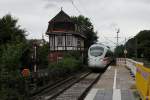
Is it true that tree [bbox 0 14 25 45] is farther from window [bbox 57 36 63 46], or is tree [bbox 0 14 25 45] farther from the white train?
the white train

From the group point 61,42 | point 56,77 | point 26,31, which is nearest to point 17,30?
point 26,31

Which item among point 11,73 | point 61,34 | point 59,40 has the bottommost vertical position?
point 11,73

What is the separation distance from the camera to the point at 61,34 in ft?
233

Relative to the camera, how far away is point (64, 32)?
2805 inches

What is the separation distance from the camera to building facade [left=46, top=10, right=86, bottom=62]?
70562mm

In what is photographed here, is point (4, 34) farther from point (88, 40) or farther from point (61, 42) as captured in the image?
point (88, 40)

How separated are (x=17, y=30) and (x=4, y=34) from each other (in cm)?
496

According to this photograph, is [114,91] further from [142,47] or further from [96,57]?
[142,47]

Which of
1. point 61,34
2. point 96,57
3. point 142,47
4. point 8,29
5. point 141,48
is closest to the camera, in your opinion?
point 96,57

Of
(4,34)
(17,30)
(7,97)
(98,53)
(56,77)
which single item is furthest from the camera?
(17,30)

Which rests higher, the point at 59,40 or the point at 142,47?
the point at 142,47

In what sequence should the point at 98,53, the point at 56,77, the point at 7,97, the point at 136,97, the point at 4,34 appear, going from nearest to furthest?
the point at 7,97 < the point at 136,97 < the point at 56,77 < the point at 98,53 < the point at 4,34

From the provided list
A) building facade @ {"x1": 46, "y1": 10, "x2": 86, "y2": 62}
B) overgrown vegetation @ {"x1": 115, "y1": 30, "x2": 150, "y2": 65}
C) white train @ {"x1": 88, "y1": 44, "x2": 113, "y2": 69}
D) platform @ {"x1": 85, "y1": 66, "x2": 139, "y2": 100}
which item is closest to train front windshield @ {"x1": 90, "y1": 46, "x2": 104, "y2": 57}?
white train @ {"x1": 88, "y1": 44, "x2": 113, "y2": 69}

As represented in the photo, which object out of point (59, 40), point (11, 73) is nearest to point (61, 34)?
point (59, 40)
